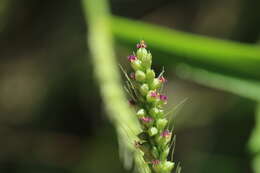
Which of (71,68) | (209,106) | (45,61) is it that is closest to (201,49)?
(209,106)

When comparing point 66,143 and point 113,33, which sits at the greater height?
point 113,33

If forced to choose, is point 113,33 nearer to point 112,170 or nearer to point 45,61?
point 112,170

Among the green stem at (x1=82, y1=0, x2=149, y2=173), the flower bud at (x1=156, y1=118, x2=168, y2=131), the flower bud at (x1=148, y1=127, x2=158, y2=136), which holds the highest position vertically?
the flower bud at (x1=156, y1=118, x2=168, y2=131)

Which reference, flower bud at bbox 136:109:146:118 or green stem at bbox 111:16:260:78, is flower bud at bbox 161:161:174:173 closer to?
flower bud at bbox 136:109:146:118

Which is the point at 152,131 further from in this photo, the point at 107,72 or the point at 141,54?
the point at 107,72

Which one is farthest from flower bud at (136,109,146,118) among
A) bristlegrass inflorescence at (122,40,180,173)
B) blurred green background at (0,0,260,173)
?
blurred green background at (0,0,260,173)

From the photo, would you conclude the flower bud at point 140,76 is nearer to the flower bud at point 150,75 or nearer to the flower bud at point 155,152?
the flower bud at point 150,75
